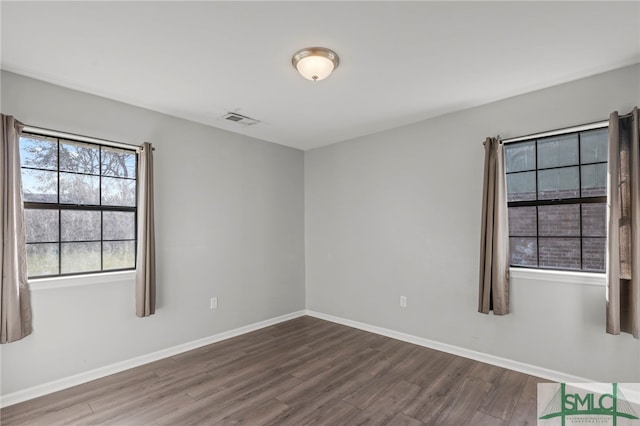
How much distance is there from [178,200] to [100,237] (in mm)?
849

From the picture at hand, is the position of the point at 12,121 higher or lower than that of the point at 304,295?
higher

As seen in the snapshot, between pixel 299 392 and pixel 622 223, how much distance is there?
9.62ft

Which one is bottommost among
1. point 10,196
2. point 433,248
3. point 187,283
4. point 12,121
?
point 187,283

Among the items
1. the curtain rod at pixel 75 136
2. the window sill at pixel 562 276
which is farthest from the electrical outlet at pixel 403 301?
the curtain rod at pixel 75 136

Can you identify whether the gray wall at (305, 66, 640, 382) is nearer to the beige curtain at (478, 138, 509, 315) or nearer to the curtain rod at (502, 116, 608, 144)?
the curtain rod at (502, 116, 608, 144)

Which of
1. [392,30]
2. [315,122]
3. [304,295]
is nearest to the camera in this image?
[392,30]

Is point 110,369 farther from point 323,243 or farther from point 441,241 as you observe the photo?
point 441,241

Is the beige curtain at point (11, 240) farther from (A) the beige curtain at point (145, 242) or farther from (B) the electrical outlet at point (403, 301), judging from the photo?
(B) the electrical outlet at point (403, 301)

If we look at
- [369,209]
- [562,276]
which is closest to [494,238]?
[562,276]

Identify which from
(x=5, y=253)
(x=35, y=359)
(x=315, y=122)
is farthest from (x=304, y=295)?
(x=5, y=253)

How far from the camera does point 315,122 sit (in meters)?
3.96

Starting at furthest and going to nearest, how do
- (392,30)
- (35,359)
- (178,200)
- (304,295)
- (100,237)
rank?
(304,295) < (178,200) < (100,237) < (35,359) < (392,30)

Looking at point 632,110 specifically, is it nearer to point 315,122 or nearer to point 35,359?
point 315,122

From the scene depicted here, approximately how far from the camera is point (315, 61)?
2.41m
